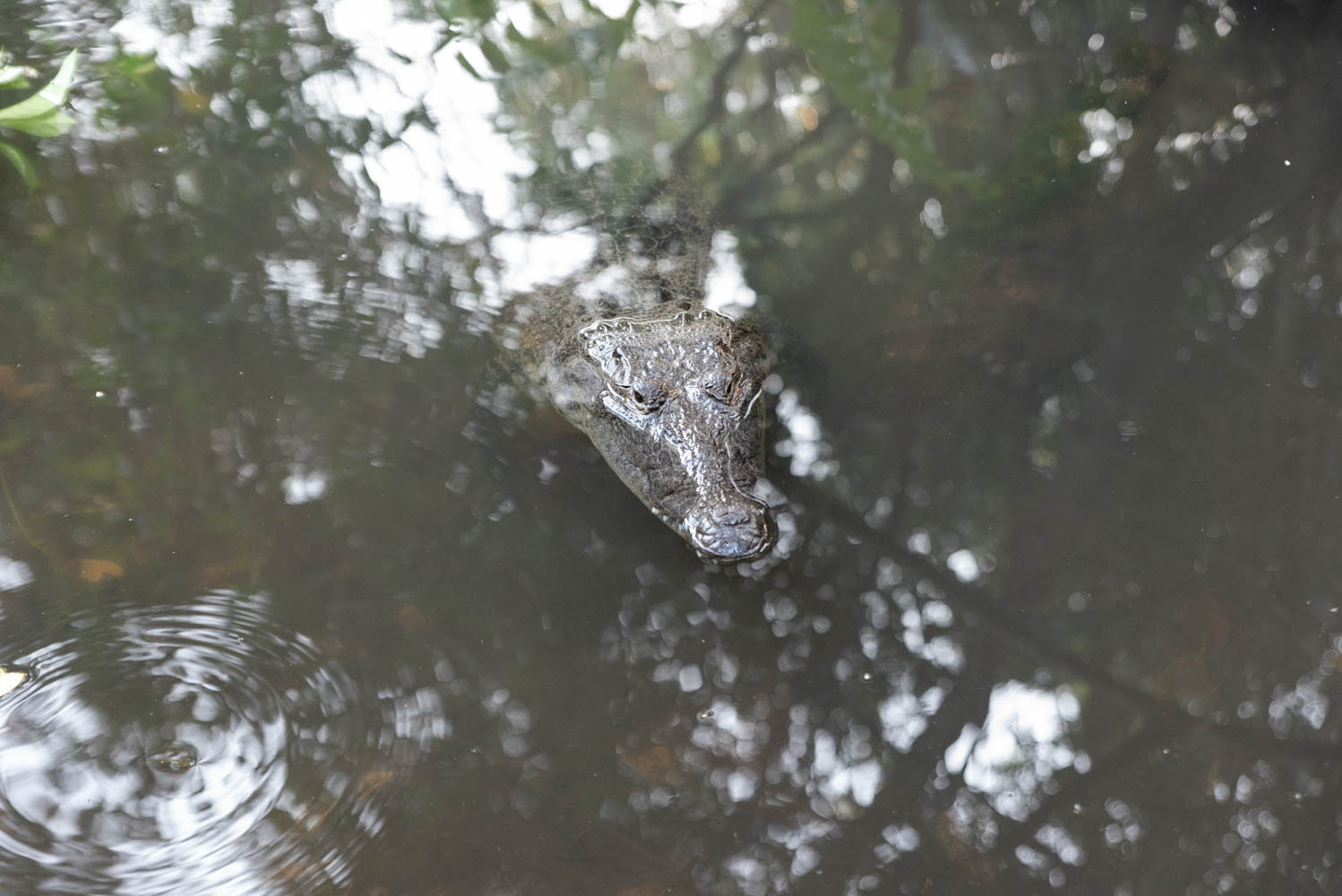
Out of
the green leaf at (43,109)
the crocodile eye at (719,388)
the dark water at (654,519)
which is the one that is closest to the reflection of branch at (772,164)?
the dark water at (654,519)

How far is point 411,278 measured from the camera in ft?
11.9

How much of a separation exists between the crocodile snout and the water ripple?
0.85 meters

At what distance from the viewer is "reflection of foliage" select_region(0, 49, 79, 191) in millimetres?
3627

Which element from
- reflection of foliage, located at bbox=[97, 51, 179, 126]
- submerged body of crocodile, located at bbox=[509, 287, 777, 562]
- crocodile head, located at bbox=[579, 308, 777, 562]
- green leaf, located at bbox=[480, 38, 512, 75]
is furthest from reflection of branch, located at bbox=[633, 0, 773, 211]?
reflection of foliage, located at bbox=[97, 51, 179, 126]

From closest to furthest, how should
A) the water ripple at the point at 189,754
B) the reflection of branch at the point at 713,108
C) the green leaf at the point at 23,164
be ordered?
the water ripple at the point at 189,754, the green leaf at the point at 23,164, the reflection of branch at the point at 713,108

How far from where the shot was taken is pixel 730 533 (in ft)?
8.87

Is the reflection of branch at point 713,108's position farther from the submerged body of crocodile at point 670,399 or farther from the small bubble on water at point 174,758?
the small bubble on water at point 174,758

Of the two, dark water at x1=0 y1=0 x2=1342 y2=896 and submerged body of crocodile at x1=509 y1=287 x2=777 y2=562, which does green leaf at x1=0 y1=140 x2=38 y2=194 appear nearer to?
dark water at x1=0 y1=0 x2=1342 y2=896

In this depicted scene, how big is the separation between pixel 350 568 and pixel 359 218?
1.79m

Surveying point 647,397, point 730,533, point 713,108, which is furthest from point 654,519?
point 713,108

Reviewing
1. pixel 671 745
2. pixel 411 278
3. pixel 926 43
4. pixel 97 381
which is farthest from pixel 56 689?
pixel 926 43

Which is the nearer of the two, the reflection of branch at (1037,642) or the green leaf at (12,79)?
the reflection of branch at (1037,642)

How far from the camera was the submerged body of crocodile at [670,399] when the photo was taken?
2.80 m

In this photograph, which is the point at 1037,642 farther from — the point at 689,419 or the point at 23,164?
the point at 23,164
